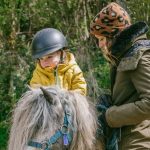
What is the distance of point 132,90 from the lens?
A: 2986 millimetres

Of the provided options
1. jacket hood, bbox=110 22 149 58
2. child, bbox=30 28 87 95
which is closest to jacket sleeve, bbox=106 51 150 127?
jacket hood, bbox=110 22 149 58

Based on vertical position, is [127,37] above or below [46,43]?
above

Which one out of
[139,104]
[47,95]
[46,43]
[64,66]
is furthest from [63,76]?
[139,104]

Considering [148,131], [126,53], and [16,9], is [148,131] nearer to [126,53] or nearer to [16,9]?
[126,53]

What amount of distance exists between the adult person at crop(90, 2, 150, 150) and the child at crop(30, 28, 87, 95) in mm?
614

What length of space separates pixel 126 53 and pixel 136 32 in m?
0.14

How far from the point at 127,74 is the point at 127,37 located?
0.22m

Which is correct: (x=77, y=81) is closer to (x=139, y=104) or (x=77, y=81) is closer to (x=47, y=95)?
(x=47, y=95)

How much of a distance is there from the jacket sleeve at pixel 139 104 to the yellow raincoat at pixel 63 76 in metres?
0.71

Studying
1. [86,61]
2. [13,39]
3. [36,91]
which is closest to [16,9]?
[13,39]

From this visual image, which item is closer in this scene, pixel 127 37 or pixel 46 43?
pixel 127 37

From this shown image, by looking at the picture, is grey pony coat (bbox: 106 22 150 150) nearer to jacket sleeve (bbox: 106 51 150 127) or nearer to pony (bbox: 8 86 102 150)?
jacket sleeve (bbox: 106 51 150 127)

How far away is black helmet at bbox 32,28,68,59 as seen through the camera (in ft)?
12.2

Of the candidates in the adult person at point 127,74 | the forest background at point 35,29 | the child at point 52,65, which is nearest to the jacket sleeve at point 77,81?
the child at point 52,65
